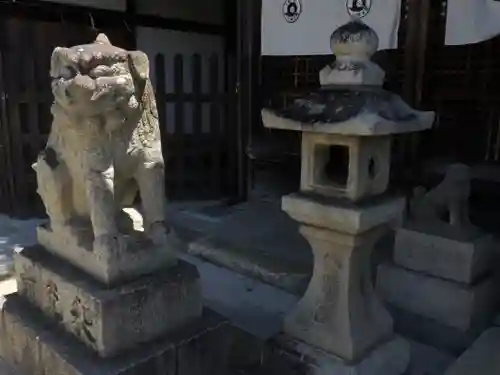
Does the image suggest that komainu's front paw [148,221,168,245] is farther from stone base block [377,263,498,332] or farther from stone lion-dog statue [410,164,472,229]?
stone lion-dog statue [410,164,472,229]

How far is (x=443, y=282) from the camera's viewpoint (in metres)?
3.50

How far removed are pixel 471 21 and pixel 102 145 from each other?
3.45 meters

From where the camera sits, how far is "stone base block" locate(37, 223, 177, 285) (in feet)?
8.70

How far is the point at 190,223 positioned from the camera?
5.84m

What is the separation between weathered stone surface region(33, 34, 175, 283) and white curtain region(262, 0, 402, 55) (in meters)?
3.01

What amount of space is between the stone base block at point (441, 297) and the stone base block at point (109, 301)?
1586mm

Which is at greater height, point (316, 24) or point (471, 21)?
point (316, 24)

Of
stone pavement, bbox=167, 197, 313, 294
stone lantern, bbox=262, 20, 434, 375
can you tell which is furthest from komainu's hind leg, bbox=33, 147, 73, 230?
stone pavement, bbox=167, 197, 313, 294

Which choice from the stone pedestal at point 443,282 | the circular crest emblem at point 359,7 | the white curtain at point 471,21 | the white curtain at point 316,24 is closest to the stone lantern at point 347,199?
the stone pedestal at point 443,282

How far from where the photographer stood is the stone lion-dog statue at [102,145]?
2.42 m

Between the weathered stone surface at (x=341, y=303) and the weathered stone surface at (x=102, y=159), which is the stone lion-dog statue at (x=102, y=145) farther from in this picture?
the weathered stone surface at (x=341, y=303)

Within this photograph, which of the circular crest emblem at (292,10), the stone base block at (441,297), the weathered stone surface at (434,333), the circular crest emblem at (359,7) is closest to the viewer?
the weathered stone surface at (434,333)

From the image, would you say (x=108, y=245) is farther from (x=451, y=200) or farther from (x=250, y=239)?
(x=250, y=239)

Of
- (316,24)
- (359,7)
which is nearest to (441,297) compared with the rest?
(359,7)
